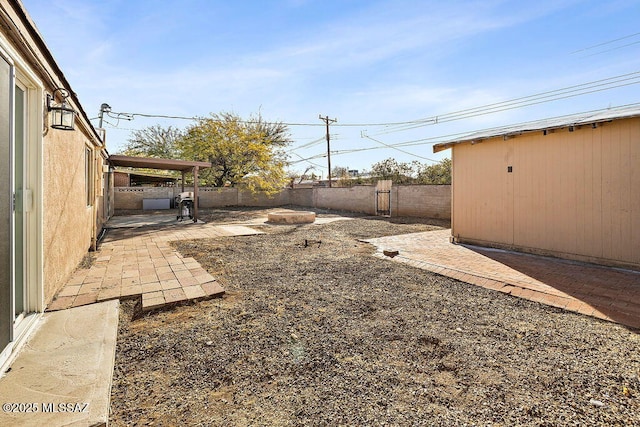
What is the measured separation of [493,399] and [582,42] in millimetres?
15216

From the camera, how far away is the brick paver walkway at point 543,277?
299cm

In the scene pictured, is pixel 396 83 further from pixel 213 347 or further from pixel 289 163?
pixel 213 347

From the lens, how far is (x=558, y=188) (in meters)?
5.02

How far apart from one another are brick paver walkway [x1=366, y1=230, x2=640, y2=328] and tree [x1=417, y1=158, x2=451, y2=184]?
1077 centimetres

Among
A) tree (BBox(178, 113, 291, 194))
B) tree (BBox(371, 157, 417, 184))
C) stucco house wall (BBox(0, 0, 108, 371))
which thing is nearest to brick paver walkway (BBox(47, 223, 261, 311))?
stucco house wall (BBox(0, 0, 108, 371))

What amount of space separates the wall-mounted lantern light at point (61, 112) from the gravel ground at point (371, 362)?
6.39 ft

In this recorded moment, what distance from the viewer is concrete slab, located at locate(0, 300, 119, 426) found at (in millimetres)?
1344

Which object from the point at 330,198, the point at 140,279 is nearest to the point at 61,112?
the point at 140,279

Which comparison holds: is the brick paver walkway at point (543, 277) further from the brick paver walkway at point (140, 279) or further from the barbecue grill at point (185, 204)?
the barbecue grill at point (185, 204)

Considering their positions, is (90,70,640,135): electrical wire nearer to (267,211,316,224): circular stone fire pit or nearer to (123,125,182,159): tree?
(123,125,182,159): tree

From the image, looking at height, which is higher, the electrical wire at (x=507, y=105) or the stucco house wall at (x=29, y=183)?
the electrical wire at (x=507, y=105)

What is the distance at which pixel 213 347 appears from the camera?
215 cm

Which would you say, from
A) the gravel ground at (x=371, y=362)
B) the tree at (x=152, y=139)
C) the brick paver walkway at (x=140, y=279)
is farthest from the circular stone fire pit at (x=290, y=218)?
the tree at (x=152, y=139)

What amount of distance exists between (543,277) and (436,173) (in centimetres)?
1334
